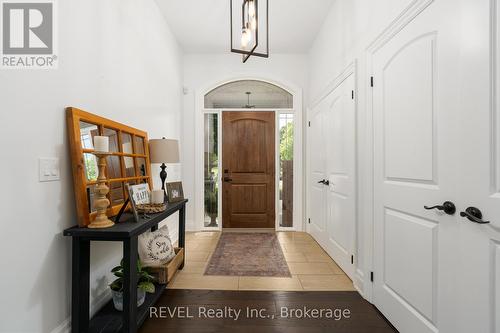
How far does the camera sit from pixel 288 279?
7.99 feet

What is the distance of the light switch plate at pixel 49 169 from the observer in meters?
1.33

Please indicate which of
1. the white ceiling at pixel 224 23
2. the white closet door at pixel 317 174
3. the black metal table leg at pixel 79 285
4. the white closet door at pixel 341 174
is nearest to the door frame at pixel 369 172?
the white closet door at pixel 341 174

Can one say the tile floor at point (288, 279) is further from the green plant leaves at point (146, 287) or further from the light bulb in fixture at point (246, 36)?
the light bulb in fixture at point (246, 36)

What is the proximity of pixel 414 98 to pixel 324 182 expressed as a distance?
178 cm

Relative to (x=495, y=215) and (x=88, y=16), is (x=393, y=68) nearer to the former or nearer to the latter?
(x=495, y=215)

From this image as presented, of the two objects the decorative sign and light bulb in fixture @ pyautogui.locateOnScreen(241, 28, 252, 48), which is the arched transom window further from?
the decorative sign

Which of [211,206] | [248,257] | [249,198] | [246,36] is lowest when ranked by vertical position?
[248,257]

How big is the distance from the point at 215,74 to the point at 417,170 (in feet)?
11.5

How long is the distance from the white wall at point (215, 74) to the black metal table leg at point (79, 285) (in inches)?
105

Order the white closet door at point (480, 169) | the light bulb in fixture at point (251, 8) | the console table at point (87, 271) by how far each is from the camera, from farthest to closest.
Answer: the light bulb in fixture at point (251, 8) < the console table at point (87, 271) < the white closet door at point (480, 169)

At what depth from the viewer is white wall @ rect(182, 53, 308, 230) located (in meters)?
4.18

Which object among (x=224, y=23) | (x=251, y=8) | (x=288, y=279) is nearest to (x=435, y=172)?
(x=288, y=279)

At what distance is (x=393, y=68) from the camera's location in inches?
68.1

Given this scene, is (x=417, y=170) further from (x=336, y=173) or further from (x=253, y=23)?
(x=253, y=23)
